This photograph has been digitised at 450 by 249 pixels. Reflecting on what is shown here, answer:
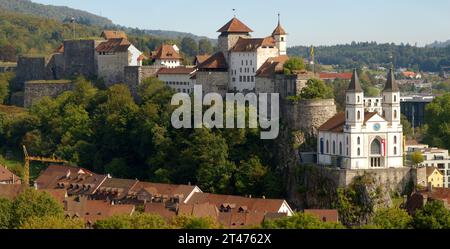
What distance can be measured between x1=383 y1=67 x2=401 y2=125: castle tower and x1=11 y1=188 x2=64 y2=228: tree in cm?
1857

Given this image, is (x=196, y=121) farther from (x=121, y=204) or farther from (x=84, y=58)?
(x=84, y=58)

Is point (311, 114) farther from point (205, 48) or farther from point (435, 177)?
point (205, 48)

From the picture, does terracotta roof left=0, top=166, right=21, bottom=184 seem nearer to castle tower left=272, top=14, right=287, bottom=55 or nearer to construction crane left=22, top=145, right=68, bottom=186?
construction crane left=22, top=145, right=68, bottom=186

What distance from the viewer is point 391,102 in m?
63.8

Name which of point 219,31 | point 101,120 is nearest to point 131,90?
point 101,120

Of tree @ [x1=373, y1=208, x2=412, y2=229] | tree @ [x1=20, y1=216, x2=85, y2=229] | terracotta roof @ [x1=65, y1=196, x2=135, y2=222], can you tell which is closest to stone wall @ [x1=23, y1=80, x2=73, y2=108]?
terracotta roof @ [x1=65, y1=196, x2=135, y2=222]

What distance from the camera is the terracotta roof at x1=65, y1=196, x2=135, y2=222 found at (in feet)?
187

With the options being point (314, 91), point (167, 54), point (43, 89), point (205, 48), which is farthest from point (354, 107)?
point (205, 48)

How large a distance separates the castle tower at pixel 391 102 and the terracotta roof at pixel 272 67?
23.2 ft

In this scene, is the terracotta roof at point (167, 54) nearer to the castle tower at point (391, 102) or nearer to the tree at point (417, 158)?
the tree at point (417, 158)

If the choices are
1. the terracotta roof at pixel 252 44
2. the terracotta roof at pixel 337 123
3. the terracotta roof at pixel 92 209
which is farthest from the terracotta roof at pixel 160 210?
the terracotta roof at pixel 252 44

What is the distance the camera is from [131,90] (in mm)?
80312

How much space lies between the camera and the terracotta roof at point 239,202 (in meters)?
57.8
